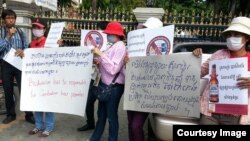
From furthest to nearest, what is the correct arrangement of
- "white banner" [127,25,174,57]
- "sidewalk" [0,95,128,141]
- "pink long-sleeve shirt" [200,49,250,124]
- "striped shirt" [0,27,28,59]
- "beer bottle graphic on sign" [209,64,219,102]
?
"striped shirt" [0,27,28,59], "sidewalk" [0,95,128,141], "white banner" [127,25,174,57], "beer bottle graphic on sign" [209,64,219,102], "pink long-sleeve shirt" [200,49,250,124]

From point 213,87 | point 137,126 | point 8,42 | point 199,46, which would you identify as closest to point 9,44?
point 8,42

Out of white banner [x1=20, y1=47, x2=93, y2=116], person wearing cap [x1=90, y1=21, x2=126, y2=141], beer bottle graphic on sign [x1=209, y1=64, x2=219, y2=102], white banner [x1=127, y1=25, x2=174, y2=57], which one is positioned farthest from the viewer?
white banner [x1=20, y1=47, x2=93, y2=116]

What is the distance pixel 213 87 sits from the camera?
3.51m

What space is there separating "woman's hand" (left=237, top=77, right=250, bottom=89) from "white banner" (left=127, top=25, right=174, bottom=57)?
42.0 inches

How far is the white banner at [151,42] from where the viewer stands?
13.6 feet

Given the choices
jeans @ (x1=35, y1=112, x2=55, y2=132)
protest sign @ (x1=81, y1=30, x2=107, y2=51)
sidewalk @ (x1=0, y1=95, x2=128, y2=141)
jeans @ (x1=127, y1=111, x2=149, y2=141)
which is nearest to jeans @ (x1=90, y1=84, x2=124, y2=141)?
jeans @ (x1=127, y1=111, x2=149, y2=141)

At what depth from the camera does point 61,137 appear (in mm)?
5324

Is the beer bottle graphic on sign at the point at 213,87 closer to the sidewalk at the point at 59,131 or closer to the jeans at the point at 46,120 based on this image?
the sidewalk at the point at 59,131

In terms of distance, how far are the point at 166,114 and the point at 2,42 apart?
299cm

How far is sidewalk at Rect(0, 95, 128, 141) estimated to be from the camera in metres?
5.27

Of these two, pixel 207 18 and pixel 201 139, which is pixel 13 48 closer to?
pixel 201 139

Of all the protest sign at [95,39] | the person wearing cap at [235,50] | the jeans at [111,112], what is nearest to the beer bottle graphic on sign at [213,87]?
the person wearing cap at [235,50]

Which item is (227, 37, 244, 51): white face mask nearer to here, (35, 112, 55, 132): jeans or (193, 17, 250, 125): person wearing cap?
(193, 17, 250, 125): person wearing cap

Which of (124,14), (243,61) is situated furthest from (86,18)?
(243,61)
